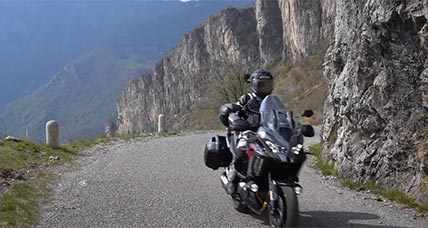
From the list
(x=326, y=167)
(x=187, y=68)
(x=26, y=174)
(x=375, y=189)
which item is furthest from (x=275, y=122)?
(x=187, y=68)

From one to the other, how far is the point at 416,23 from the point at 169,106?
150 m

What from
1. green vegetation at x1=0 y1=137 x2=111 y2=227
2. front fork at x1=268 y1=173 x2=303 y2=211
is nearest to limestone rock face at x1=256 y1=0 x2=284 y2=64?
green vegetation at x1=0 y1=137 x2=111 y2=227

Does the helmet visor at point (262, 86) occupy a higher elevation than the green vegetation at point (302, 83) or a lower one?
higher

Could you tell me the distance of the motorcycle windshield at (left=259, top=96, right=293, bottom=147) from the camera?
747 centimetres

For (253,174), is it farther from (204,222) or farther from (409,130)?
(409,130)

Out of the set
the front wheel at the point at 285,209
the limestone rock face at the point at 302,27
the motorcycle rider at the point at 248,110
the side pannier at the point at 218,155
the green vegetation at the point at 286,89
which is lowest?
the green vegetation at the point at 286,89

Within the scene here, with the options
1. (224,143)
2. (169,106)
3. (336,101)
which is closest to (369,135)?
(336,101)

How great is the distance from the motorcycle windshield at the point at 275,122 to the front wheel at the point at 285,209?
49 cm

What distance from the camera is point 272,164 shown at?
7504mm

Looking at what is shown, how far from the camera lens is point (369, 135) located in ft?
36.7

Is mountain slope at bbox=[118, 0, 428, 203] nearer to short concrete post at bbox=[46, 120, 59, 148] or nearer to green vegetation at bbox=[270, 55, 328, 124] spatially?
short concrete post at bbox=[46, 120, 59, 148]

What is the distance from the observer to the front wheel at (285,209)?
717 cm

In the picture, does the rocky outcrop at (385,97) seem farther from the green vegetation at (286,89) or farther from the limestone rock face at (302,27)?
the limestone rock face at (302,27)

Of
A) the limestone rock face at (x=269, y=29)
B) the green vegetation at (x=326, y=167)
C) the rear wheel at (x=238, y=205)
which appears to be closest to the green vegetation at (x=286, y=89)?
the limestone rock face at (x=269, y=29)
